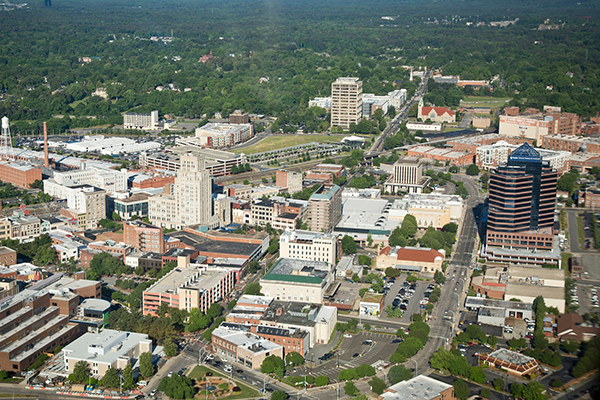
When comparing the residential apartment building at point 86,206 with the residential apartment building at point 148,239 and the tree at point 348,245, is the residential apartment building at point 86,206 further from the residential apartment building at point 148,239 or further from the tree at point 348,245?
the tree at point 348,245

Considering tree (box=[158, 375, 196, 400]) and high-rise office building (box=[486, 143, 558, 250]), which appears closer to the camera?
tree (box=[158, 375, 196, 400])

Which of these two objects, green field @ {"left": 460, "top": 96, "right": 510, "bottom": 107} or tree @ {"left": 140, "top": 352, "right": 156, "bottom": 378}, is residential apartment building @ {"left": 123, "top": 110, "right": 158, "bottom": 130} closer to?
green field @ {"left": 460, "top": 96, "right": 510, "bottom": 107}

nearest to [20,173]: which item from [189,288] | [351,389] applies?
[189,288]

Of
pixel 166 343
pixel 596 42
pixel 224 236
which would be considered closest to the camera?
pixel 166 343

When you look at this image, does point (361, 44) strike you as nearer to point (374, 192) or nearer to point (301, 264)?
point (374, 192)

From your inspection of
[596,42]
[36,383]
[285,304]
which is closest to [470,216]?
[285,304]

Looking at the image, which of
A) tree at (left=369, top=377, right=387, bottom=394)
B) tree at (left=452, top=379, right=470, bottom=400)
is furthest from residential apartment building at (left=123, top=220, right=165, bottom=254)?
tree at (left=452, top=379, right=470, bottom=400)

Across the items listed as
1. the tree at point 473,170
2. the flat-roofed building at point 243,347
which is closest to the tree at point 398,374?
the flat-roofed building at point 243,347
